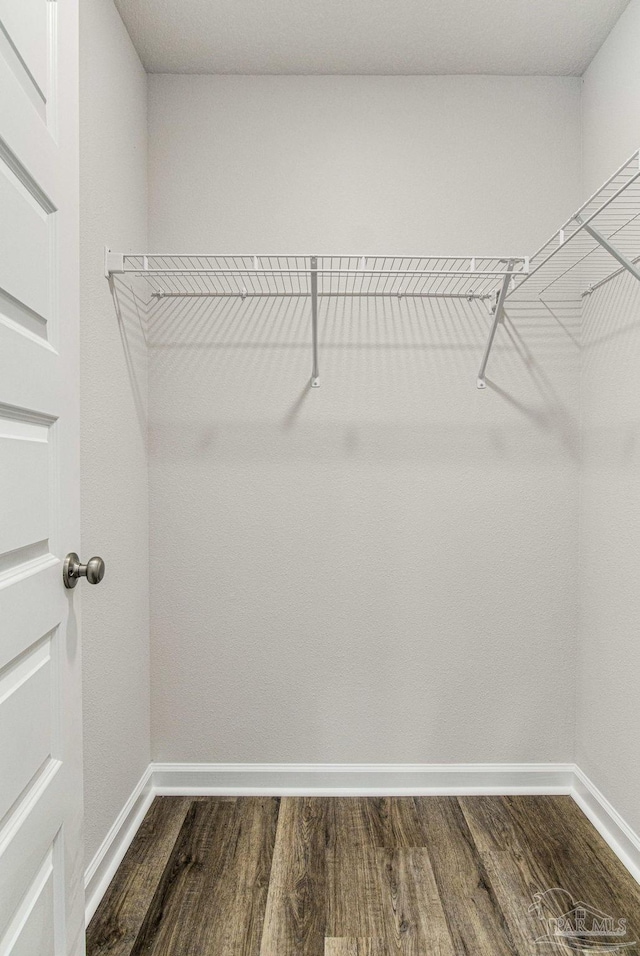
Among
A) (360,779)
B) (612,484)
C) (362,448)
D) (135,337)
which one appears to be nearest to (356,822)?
(360,779)

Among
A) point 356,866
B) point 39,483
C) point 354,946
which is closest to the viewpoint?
point 39,483

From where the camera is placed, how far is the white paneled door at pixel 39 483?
804 millimetres

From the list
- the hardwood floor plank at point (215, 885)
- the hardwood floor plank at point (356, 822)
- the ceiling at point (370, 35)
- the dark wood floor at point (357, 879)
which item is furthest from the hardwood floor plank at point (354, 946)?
the ceiling at point (370, 35)

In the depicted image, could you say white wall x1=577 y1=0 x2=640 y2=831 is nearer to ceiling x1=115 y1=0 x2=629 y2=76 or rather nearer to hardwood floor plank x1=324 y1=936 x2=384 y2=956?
ceiling x1=115 y1=0 x2=629 y2=76

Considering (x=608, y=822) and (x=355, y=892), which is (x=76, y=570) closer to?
(x=355, y=892)

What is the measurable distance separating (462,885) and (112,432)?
158 centimetres

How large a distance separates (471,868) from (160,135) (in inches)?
98.7

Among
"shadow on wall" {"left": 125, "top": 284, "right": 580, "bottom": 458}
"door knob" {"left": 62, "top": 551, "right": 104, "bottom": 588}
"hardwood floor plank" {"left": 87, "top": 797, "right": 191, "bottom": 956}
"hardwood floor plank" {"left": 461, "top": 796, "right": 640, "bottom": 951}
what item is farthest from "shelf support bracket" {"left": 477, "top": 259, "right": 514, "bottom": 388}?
Answer: "hardwood floor plank" {"left": 87, "top": 797, "right": 191, "bottom": 956}

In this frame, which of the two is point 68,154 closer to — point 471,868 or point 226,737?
point 226,737

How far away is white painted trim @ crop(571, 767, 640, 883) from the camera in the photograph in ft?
5.61

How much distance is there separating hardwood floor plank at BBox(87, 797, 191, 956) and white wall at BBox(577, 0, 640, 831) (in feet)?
4.47

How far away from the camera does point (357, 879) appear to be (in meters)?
1.66

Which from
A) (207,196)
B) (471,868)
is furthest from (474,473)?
(207,196)

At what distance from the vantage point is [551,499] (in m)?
2.12
